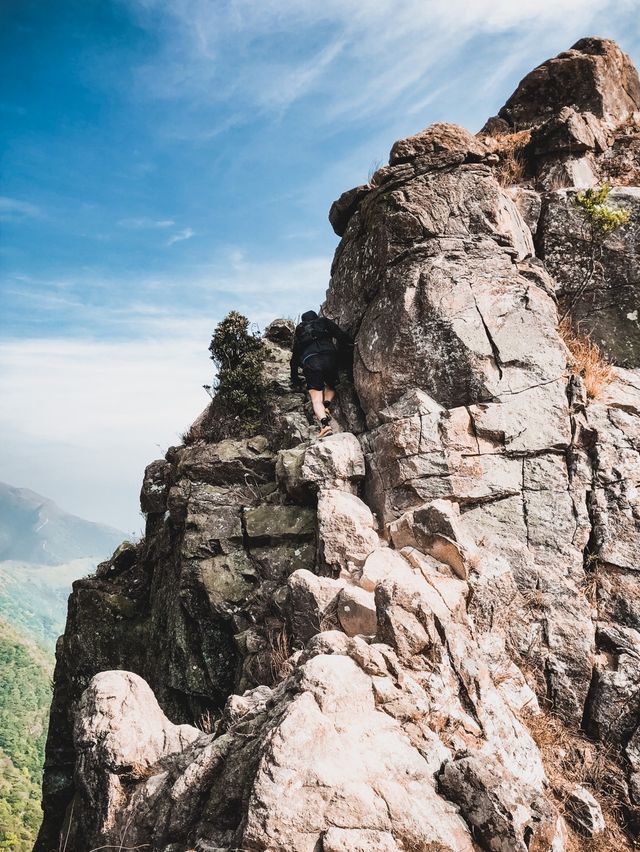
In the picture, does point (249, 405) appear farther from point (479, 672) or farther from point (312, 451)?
point (479, 672)

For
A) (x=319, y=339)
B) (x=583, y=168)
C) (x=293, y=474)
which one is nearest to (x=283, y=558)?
(x=293, y=474)

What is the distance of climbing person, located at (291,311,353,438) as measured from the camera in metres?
14.3

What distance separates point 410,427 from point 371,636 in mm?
4858

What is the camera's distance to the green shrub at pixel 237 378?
53.0ft

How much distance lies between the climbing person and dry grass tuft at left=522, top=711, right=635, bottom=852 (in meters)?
7.63

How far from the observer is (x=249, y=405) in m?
16.1

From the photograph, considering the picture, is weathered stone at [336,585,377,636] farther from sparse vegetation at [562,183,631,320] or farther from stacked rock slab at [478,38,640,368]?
sparse vegetation at [562,183,631,320]

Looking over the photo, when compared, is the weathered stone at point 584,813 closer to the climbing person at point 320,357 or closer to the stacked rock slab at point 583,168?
the climbing person at point 320,357

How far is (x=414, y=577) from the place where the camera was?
8.71 metres

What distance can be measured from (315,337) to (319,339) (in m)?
0.13

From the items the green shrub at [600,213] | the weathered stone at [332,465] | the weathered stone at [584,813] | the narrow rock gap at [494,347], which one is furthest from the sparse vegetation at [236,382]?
the weathered stone at [584,813]

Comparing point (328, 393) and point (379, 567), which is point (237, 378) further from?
point (379, 567)

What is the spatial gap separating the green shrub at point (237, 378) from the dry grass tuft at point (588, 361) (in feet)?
27.2

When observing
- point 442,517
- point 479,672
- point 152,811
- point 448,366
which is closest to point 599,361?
point 448,366
